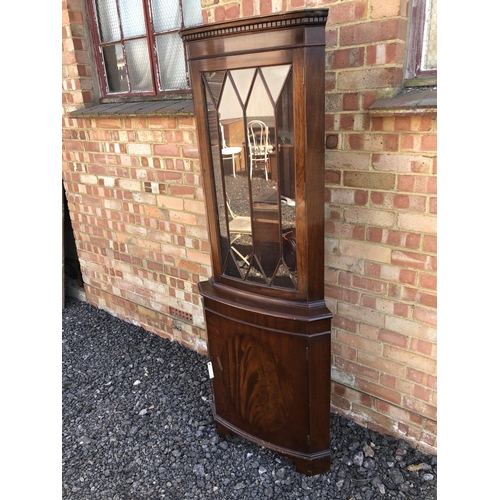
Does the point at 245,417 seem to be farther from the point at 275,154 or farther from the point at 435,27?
the point at 435,27

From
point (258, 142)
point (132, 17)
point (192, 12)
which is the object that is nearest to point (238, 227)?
point (258, 142)

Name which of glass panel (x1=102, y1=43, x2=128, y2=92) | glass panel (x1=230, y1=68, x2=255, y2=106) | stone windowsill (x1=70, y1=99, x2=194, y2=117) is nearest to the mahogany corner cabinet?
glass panel (x1=230, y1=68, x2=255, y2=106)

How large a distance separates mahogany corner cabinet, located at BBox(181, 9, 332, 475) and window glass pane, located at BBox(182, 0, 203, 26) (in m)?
0.89

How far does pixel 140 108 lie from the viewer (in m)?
2.47

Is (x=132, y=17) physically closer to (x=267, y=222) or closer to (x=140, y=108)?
(x=140, y=108)

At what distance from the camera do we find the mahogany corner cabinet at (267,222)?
4.33ft

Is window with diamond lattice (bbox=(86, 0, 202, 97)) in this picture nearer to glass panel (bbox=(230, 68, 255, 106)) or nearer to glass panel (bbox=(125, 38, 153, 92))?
glass panel (bbox=(125, 38, 153, 92))

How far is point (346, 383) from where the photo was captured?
2107mm

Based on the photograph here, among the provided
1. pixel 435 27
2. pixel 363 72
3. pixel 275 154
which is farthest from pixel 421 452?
pixel 435 27

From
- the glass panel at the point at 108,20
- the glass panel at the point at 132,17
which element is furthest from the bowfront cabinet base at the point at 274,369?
the glass panel at the point at 108,20

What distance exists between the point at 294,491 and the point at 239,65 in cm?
174

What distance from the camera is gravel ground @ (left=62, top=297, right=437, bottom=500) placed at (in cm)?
181

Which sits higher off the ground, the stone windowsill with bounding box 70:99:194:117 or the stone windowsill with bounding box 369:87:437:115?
the stone windowsill with bounding box 70:99:194:117

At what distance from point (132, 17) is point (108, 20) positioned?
9.8 inches
